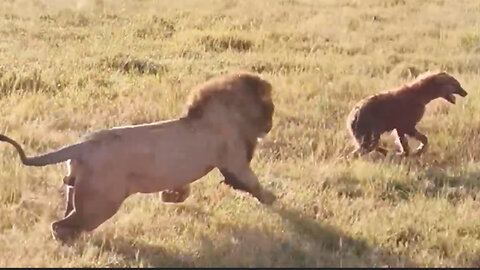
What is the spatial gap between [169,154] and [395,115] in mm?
2786

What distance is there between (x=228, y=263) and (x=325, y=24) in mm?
9140

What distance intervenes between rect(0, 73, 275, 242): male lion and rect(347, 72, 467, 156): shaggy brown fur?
1.53 metres

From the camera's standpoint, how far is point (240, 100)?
6.36 metres

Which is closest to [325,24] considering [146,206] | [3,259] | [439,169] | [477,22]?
[477,22]

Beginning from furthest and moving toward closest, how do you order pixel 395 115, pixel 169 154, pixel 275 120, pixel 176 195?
pixel 275 120 < pixel 395 115 < pixel 176 195 < pixel 169 154

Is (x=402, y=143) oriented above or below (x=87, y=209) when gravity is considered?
above

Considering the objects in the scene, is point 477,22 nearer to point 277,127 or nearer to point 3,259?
point 277,127

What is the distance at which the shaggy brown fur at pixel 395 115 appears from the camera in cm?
780

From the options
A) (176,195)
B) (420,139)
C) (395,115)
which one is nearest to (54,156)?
(176,195)

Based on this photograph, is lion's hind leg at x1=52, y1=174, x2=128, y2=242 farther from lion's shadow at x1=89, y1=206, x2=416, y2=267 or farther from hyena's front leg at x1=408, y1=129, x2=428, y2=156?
hyena's front leg at x1=408, y1=129, x2=428, y2=156

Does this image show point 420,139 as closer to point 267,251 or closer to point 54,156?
point 267,251

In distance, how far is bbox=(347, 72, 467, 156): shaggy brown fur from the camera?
307 inches

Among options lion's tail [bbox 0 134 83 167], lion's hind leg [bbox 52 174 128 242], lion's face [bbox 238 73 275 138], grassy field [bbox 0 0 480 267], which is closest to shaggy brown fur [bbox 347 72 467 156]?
grassy field [bbox 0 0 480 267]

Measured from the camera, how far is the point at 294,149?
7.87m
